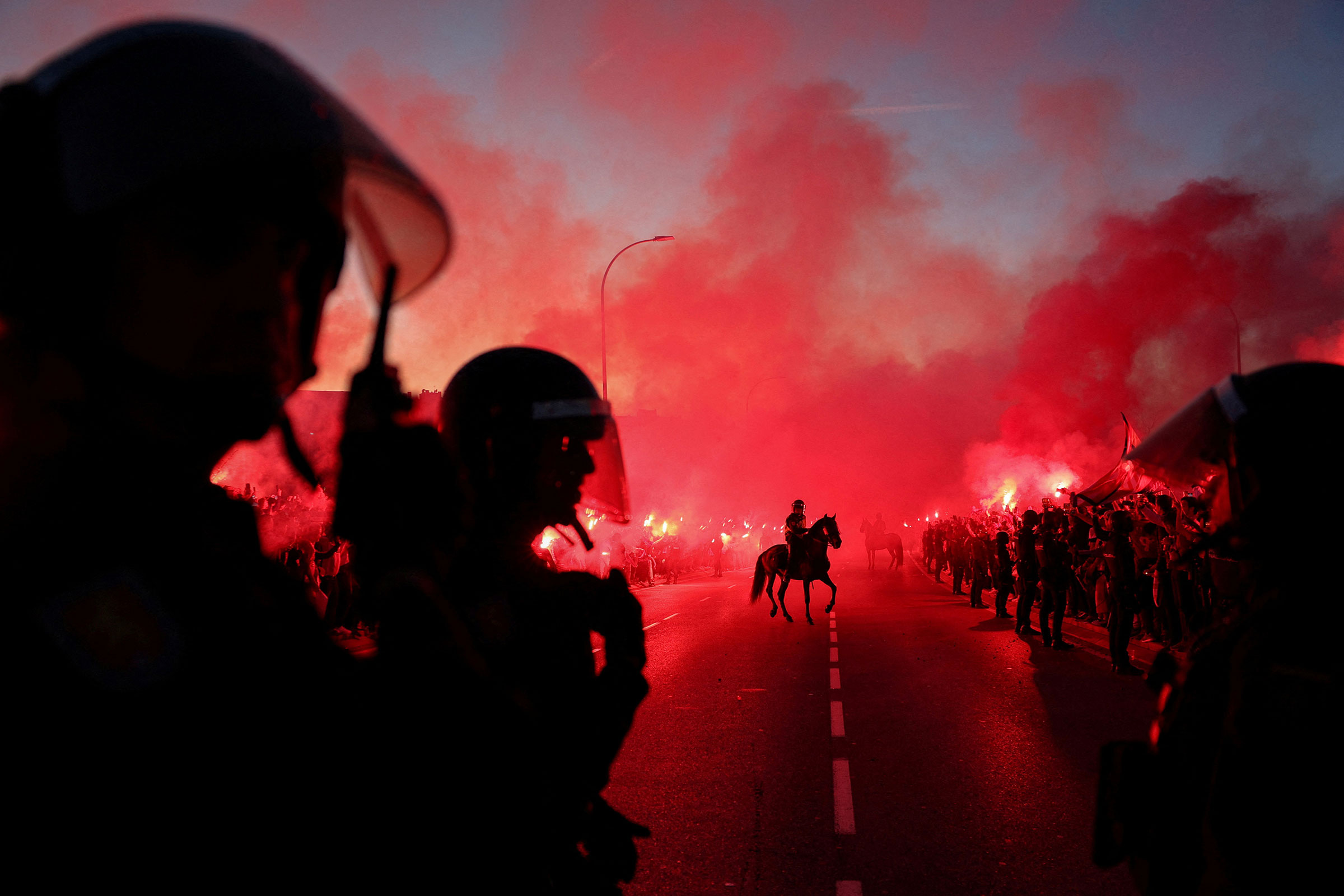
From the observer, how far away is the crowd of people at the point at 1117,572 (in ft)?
33.0

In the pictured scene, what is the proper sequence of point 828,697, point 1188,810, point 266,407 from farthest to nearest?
point 828,697 → point 1188,810 → point 266,407

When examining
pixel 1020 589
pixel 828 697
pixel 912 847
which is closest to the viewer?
pixel 912 847

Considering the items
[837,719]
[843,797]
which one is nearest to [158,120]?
[843,797]

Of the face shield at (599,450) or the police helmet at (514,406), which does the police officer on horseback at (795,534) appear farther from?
the police helmet at (514,406)

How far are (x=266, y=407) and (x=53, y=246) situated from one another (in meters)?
0.26

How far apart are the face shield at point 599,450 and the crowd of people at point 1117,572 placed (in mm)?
6291

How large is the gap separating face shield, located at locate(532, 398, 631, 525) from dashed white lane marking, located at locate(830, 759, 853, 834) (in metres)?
2.97

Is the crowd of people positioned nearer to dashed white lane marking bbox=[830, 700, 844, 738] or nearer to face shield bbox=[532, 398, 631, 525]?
dashed white lane marking bbox=[830, 700, 844, 738]

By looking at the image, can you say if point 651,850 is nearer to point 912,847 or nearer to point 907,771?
point 912,847

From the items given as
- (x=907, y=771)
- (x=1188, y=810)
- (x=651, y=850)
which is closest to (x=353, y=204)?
(x=1188, y=810)

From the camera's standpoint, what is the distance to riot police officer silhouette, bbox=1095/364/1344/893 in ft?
5.13

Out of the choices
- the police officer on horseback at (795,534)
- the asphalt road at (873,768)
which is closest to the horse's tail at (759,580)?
the police officer on horseback at (795,534)

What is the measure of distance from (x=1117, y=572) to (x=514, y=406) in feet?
32.7

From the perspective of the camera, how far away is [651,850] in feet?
14.9
